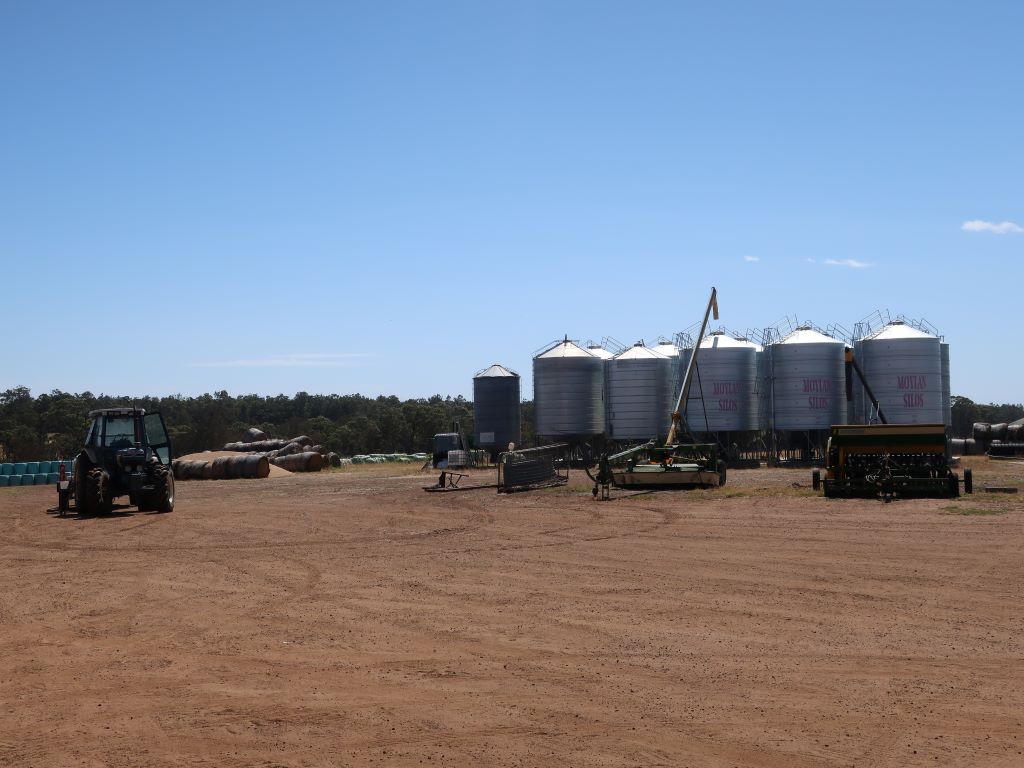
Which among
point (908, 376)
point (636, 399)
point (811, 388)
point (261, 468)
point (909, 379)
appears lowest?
point (261, 468)

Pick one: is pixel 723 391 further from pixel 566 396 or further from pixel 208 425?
pixel 208 425

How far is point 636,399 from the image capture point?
51469mm

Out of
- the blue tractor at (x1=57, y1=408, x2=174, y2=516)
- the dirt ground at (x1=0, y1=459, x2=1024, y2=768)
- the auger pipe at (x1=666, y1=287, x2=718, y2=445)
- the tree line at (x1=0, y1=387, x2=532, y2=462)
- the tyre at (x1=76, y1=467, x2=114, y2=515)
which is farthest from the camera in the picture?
the tree line at (x1=0, y1=387, x2=532, y2=462)

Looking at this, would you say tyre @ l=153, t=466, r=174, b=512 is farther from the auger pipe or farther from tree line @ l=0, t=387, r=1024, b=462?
tree line @ l=0, t=387, r=1024, b=462

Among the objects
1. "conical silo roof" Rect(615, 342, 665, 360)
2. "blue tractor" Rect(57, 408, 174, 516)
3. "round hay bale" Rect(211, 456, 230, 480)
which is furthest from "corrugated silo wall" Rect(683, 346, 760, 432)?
"blue tractor" Rect(57, 408, 174, 516)

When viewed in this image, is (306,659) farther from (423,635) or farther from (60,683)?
(60,683)

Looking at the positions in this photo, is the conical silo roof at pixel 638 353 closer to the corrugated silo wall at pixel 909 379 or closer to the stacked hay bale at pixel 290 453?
the corrugated silo wall at pixel 909 379

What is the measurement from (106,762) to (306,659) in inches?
111

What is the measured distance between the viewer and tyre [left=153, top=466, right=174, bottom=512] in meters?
25.3

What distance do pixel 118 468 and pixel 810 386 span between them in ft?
112

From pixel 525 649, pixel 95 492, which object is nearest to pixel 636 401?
pixel 95 492

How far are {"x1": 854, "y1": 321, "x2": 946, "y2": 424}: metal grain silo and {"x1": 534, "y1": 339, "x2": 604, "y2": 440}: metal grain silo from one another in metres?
13.8

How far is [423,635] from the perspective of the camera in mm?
10305

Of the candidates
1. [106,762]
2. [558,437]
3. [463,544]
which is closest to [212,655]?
[106,762]
